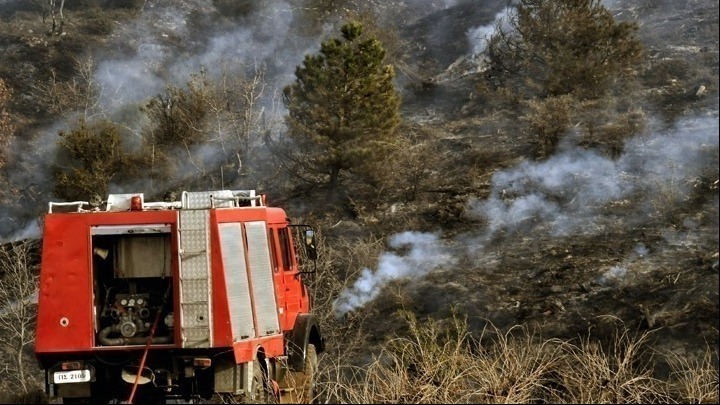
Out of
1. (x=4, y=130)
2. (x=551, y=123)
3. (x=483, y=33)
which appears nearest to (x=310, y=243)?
(x=551, y=123)

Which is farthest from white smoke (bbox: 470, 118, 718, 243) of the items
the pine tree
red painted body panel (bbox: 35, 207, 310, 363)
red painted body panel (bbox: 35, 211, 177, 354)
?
red painted body panel (bbox: 35, 211, 177, 354)

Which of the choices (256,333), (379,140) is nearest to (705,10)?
(379,140)

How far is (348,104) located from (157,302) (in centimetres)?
1397

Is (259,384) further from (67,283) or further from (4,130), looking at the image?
(4,130)

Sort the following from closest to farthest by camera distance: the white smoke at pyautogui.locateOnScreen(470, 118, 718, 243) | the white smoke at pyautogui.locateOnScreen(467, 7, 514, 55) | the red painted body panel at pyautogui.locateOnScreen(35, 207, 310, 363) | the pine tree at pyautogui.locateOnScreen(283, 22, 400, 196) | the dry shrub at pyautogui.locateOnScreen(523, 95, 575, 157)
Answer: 1. the red painted body panel at pyautogui.locateOnScreen(35, 207, 310, 363)
2. the white smoke at pyautogui.locateOnScreen(470, 118, 718, 243)
3. the pine tree at pyautogui.locateOnScreen(283, 22, 400, 196)
4. the dry shrub at pyautogui.locateOnScreen(523, 95, 575, 157)
5. the white smoke at pyautogui.locateOnScreen(467, 7, 514, 55)

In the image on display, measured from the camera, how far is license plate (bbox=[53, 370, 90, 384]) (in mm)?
8086

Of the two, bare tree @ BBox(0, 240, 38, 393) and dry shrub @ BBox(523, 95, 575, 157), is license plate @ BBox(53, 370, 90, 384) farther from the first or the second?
dry shrub @ BBox(523, 95, 575, 157)

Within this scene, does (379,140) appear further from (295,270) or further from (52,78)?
(52,78)

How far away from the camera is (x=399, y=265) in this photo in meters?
19.1

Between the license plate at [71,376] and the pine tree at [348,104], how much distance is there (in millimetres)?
14572

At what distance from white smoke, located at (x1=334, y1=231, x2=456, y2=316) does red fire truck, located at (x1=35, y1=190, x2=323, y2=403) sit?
29.8 feet

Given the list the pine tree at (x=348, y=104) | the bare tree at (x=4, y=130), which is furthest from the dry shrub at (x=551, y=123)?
the bare tree at (x=4, y=130)

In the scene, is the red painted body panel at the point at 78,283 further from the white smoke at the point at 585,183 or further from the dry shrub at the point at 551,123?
the dry shrub at the point at 551,123

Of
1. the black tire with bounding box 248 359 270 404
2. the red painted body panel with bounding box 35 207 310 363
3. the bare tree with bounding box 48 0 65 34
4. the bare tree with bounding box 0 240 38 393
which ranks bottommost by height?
the black tire with bounding box 248 359 270 404
